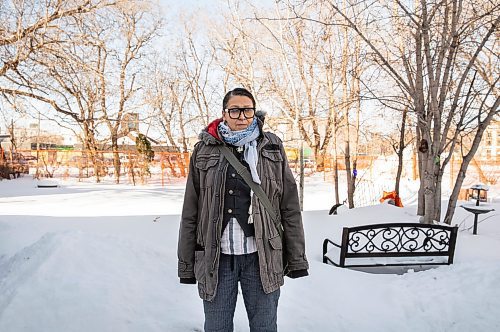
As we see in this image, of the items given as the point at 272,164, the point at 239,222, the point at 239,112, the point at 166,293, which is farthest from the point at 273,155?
the point at 166,293

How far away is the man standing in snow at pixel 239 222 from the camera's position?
197 cm

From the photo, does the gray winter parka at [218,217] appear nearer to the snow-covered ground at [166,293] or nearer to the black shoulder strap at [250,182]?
the black shoulder strap at [250,182]

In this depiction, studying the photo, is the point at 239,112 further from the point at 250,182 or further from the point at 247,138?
the point at 250,182

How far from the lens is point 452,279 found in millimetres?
4094

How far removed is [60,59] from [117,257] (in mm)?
6380

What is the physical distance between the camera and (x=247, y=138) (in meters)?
2.04

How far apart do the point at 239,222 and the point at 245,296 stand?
471 mm

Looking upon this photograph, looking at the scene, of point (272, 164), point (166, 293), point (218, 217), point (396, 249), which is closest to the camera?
point (218, 217)

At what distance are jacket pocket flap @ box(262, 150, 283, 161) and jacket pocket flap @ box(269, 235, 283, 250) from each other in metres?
0.45

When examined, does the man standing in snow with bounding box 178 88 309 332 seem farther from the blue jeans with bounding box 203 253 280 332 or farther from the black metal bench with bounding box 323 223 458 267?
the black metal bench with bounding box 323 223 458 267

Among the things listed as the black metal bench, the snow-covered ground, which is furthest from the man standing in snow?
the black metal bench

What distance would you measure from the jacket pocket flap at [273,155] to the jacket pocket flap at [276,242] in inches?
17.6

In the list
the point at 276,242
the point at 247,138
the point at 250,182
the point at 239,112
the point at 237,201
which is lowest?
the point at 276,242

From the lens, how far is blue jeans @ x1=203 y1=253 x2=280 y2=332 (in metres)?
2.01
